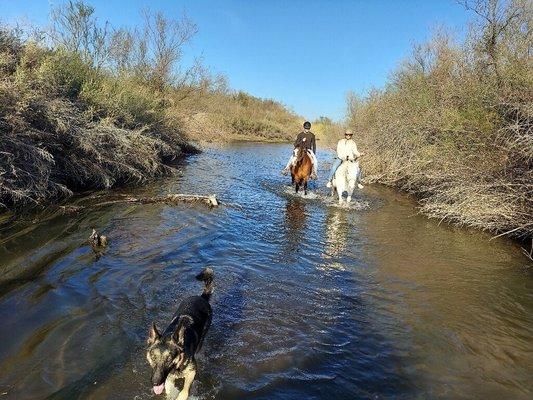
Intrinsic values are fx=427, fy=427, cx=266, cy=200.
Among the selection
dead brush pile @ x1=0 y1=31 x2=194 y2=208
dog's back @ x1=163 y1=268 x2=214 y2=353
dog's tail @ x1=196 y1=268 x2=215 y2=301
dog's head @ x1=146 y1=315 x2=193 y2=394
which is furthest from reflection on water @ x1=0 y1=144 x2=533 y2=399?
dead brush pile @ x1=0 y1=31 x2=194 y2=208

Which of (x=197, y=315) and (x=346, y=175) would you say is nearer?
(x=197, y=315)

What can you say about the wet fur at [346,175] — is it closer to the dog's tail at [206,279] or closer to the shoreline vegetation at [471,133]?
the shoreline vegetation at [471,133]

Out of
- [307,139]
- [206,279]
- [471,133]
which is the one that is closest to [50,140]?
[307,139]

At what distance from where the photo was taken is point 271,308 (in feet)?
19.1

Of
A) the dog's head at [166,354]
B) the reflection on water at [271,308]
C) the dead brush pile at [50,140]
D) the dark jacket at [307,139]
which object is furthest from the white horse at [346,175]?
the dog's head at [166,354]

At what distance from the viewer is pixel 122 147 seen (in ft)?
45.0

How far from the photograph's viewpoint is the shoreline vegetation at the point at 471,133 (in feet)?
32.3

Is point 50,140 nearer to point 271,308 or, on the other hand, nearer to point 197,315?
point 271,308

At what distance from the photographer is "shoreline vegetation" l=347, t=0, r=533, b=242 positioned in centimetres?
984

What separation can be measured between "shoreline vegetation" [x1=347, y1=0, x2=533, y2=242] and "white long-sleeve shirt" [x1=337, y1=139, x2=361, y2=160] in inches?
88.1

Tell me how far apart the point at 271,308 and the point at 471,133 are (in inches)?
377

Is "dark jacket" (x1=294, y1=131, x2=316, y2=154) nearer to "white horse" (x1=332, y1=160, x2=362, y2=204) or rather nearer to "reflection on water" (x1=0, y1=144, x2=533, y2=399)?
"white horse" (x1=332, y1=160, x2=362, y2=204)

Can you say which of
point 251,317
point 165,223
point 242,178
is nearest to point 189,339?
point 251,317

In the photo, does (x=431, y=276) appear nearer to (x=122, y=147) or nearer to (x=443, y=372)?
(x=443, y=372)
